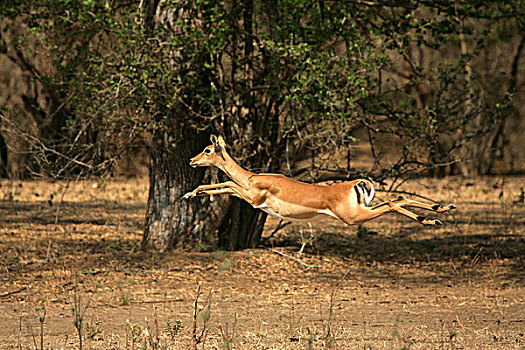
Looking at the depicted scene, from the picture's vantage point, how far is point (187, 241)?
38.4 ft

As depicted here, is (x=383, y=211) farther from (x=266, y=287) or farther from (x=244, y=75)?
(x=244, y=75)

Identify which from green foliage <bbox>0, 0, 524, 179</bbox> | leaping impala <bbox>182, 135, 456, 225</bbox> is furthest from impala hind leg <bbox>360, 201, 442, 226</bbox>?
green foliage <bbox>0, 0, 524, 179</bbox>

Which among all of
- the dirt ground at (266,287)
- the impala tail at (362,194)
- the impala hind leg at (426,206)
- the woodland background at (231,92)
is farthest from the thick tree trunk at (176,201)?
the impala hind leg at (426,206)

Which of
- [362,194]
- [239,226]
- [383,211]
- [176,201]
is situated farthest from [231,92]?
[383,211]

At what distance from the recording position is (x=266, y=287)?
10453mm

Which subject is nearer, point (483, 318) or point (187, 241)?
point (483, 318)

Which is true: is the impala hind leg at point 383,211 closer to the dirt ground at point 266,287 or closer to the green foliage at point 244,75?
the dirt ground at point 266,287

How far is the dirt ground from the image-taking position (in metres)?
7.55

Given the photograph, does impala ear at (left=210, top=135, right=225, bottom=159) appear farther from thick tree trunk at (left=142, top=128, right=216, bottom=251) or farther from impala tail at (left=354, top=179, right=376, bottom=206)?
thick tree trunk at (left=142, top=128, right=216, bottom=251)

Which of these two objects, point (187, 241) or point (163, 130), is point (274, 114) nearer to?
point (163, 130)

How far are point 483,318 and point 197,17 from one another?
5.75m

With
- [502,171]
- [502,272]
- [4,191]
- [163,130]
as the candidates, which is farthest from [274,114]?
[502,171]

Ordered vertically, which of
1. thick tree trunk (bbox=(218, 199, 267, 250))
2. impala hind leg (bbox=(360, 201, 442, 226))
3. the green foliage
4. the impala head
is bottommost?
thick tree trunk (bbox=(218, 199, 267, 250))

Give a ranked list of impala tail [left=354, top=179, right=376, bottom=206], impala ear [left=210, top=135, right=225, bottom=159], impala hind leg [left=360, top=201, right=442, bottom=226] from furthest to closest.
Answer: impala ear [left=210, top=135, right=225, bottom=159] < impala tail [left=354, top=179, right=376, bottom=206] < impala hind leg [left=360, top=201, right=442, bottom=226]
